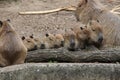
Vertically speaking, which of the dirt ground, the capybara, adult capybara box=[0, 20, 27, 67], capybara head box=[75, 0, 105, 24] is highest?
adult capybara box=[0, 20, 27, 67]

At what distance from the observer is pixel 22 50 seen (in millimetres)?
8328

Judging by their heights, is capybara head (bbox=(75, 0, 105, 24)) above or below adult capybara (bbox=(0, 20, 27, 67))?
below

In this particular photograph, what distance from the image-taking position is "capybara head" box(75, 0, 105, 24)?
11.6 m

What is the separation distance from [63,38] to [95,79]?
267 cm

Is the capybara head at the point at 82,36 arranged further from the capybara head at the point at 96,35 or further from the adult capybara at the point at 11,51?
the adult capybara at the point at 11,51

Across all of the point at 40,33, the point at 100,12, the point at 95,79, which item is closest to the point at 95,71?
the point at 95,79

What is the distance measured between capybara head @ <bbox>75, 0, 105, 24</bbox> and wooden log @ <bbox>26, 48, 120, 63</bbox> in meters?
2.43

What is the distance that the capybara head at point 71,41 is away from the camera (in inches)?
382

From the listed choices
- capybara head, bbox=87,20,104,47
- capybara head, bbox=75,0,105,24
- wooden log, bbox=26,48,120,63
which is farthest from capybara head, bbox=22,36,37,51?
capybara head, bbox=75,0,105,24

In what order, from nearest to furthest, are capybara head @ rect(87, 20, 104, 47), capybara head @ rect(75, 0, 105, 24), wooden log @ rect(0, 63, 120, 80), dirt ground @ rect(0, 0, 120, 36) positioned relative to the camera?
wooden log @ rect(0, 63, 120, 80) < capybara head @ rect(87, 20, 104, 47) < capybara head @ rect(75, 0, 105, 24) < dirt ground @ rect(0, 0, 120, 36)

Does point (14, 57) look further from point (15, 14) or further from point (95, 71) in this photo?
point (15, 14)

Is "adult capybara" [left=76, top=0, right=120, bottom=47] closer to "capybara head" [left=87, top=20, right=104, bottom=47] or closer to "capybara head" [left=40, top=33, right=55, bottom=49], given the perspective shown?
"capybara head" [left=87, top=20, right=104, bottom=47]

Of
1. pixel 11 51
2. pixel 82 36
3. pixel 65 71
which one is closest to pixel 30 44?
pixel 82 36

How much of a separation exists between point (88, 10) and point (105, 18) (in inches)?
39.7
